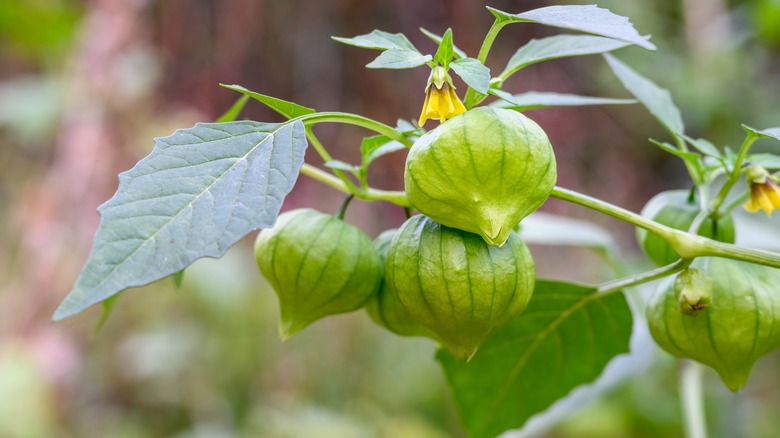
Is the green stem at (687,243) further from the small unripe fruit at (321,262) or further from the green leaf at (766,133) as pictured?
the small unripe fruit at (321,262)

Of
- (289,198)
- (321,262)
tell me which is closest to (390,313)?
(321,262)

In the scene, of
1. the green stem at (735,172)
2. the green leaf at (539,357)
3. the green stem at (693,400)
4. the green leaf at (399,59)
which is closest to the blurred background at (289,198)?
the green stem at (693,400)

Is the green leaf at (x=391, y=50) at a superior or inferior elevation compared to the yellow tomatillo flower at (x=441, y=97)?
superior

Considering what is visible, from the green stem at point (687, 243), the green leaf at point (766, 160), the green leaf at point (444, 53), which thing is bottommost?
the green stem at point (687, 243)

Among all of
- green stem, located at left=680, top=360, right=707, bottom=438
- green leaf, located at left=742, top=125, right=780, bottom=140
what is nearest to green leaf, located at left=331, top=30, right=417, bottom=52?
green leaf, located at left=742, top=125, right=780, bottom=140

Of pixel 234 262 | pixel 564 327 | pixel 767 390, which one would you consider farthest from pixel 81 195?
pixel 767 390

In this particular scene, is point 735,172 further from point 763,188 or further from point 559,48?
point 559,48

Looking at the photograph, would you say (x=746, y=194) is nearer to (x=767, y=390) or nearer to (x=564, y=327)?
(x=564, y=327)
